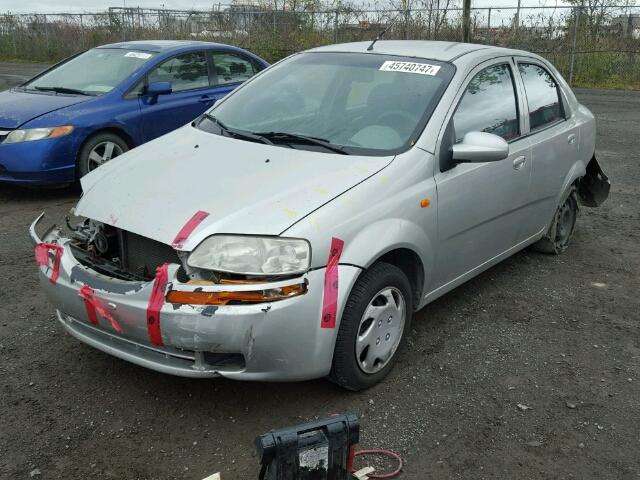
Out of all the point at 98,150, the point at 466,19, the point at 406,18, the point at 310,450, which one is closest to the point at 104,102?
the point at 98,150

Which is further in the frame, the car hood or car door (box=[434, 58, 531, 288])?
car door (box=[434, 58, 531, 288])

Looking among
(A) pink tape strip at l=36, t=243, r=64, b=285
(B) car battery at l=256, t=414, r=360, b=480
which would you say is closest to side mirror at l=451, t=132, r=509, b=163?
(B) car battery at l=256, t=414, r=360, b=480

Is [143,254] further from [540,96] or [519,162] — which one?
[540,96]

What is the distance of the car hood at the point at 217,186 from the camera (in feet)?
9.79

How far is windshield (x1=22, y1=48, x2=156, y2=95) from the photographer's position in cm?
716

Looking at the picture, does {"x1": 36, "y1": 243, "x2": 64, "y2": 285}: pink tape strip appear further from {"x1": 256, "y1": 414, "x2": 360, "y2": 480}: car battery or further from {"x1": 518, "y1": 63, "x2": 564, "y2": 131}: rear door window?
{"x1": 518, "y1": 63, "x2": 564, "y2": 131}: rear door window

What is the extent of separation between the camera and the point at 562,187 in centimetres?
508

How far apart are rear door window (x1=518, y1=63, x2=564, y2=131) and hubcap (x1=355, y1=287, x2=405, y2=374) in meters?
1.93

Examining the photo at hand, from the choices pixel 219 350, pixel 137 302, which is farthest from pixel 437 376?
pixel 137 302

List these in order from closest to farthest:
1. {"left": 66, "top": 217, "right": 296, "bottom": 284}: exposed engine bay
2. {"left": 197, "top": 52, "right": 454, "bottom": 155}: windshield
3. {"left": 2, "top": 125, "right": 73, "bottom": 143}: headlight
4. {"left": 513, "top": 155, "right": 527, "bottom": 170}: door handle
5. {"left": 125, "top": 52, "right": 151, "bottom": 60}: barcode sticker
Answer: {"left": 66, "top": 217, "right": 296, "bottom": 284}: exposed engine bay < {"left": 197, "top": 52, "right": 454, "bottom": 155}: windshield < {"left": 513, "top": 155, "right": 527, "bottom": 170}: door handle < {"left": 2, "top": 125, "right": 73, "bottom": 143}: headlight < {"left": 125, "top": 52, "right": 151, "bottom": 60}: barcode sticker

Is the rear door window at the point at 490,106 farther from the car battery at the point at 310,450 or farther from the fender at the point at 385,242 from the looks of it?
the car battery at the point at 310,450

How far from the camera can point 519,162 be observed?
435 cm

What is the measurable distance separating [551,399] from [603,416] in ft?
0.82

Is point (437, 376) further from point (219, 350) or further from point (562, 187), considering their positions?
point (562, 187)
